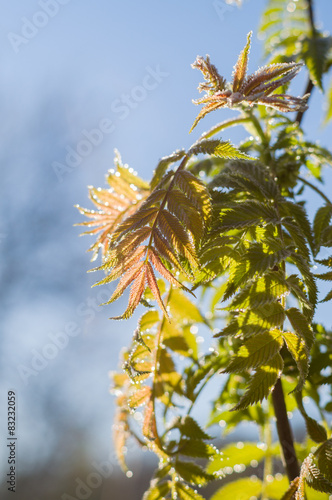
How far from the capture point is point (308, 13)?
1.48 m

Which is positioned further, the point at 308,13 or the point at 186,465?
the point at 308,13

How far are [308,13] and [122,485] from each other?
23.0 feet

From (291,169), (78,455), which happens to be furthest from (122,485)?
(291,169)

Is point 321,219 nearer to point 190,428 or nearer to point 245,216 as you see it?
point 245,216

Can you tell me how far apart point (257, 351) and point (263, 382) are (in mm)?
49

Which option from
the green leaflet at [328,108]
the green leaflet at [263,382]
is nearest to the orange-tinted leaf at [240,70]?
the green leaflet at [263,382]

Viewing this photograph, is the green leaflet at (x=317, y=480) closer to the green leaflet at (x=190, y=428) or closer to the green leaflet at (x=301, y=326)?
the green leaflet at (x=301, y=326)

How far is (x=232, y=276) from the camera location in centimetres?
69

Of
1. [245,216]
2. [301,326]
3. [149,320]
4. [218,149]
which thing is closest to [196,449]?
[149,320]

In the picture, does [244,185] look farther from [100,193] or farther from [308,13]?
[308,13]

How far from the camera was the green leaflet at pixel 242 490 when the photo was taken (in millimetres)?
1162

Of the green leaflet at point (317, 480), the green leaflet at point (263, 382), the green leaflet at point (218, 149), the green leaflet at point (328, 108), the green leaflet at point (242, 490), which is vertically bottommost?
the green leaflet at point (242, 490)

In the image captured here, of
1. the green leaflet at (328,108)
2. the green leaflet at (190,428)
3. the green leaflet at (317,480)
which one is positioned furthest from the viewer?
the green leaflet at (328,108)

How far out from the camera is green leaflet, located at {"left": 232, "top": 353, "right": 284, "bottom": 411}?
0.66m
